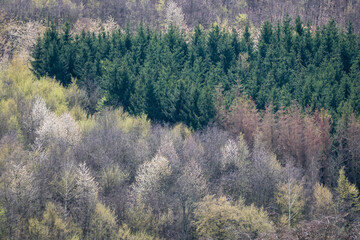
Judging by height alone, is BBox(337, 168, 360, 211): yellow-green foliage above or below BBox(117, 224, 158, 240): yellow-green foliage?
above

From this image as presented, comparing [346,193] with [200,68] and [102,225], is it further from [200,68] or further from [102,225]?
[200,68]

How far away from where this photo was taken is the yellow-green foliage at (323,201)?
168 feet

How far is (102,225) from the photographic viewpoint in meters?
44.3

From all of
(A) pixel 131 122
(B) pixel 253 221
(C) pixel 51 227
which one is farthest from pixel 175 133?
(C) pixel 51 227

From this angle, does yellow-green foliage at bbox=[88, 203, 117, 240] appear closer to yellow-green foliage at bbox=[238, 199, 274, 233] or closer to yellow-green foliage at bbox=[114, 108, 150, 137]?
yellow-green foliage at bbox=[238, 199, 274, 233]

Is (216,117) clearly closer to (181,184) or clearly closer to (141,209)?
(181,184)

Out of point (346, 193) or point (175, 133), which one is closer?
point (346, 193)

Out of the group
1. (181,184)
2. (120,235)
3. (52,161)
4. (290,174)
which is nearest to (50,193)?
(52,161)

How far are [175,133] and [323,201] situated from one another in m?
19.6

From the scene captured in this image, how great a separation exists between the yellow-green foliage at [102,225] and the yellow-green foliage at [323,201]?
68.3ft

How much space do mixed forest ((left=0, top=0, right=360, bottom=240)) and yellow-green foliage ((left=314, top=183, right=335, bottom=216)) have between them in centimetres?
14

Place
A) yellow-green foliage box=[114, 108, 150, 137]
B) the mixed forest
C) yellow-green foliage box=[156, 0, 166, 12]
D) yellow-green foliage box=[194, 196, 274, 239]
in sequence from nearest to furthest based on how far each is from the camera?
yellow-green foliage box=[194, 196, 274, 239], the mixed forest, yellow-green foliage box=[114, 108, 150, 137], yellow-green foliage box=[156, 0, 166, 12]

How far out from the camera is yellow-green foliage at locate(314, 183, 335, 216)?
168ft

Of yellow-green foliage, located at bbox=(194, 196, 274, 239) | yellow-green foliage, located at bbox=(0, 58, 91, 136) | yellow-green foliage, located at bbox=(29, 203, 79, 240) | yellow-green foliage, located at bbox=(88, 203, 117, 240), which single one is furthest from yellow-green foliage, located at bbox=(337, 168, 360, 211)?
yellow-green foliage, located at bbox=(0, 58, 91, 136)
